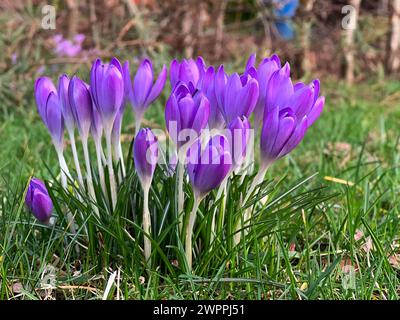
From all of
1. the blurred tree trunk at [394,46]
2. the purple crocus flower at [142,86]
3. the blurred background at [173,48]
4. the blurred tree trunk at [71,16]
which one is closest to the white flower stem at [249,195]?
the purple crocus flower at [142,86]

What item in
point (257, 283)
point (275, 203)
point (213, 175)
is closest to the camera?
point (213, 175)

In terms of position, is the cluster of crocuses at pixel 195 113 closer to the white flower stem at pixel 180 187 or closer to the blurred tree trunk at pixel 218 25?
the white flower stem at pixel 180 187

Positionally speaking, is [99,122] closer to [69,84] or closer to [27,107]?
[69,84]

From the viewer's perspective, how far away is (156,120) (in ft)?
9.90

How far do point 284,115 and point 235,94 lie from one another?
0.30 ft

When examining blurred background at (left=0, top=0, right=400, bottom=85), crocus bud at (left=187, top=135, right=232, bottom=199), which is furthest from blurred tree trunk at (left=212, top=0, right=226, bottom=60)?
crocus bud at (left=187, top=135, right=232, bottom=199)

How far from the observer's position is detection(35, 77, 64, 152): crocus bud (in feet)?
3.80

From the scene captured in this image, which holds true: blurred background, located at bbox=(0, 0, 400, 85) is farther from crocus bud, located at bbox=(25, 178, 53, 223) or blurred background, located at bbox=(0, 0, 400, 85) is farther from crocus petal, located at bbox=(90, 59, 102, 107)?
crocus petal, located at bbox=(90, 59, 102, 107)

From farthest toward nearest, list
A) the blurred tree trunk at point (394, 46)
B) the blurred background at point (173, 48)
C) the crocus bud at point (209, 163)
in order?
the blurred tree trunk at point (394, 46) → the blurred background at point (173, 48) → the crocus bud at point (209, 163)

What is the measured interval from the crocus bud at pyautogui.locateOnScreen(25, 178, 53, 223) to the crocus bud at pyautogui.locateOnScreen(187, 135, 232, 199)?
1.15 ft

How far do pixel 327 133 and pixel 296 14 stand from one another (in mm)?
1708

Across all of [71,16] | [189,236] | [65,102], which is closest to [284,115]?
[189,236]

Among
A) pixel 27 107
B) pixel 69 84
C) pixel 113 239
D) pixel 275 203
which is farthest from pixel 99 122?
pixel 27 107

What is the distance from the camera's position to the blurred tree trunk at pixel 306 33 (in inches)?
165
